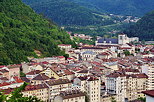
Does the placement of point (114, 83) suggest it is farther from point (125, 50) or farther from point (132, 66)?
point (125, 50)

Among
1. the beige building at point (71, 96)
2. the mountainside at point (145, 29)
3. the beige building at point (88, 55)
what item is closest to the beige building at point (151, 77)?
the beige building at point (71, 96)

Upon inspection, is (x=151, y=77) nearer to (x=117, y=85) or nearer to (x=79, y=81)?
(x=117, y=85)

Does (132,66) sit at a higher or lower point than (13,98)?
lower

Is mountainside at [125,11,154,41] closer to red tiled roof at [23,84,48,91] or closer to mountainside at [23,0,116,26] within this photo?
mountainside at [23,0,116,26]

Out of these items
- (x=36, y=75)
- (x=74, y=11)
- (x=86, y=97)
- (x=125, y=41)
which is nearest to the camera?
(x=86, y=97)

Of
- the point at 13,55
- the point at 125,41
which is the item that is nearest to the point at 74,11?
the point at 125,41

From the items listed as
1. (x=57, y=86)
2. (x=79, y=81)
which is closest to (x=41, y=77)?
(x=57, y=86)

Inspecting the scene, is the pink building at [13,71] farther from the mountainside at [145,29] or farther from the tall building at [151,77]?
the mountainside at [145,29]

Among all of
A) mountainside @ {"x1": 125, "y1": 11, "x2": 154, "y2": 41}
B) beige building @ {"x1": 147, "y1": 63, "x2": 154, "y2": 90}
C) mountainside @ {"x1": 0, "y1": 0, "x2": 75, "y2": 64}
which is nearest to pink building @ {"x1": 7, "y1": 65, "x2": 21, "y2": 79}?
mountainside @ {"x1": 0, "y1": 0, "x2": 75, "y2": 64}
